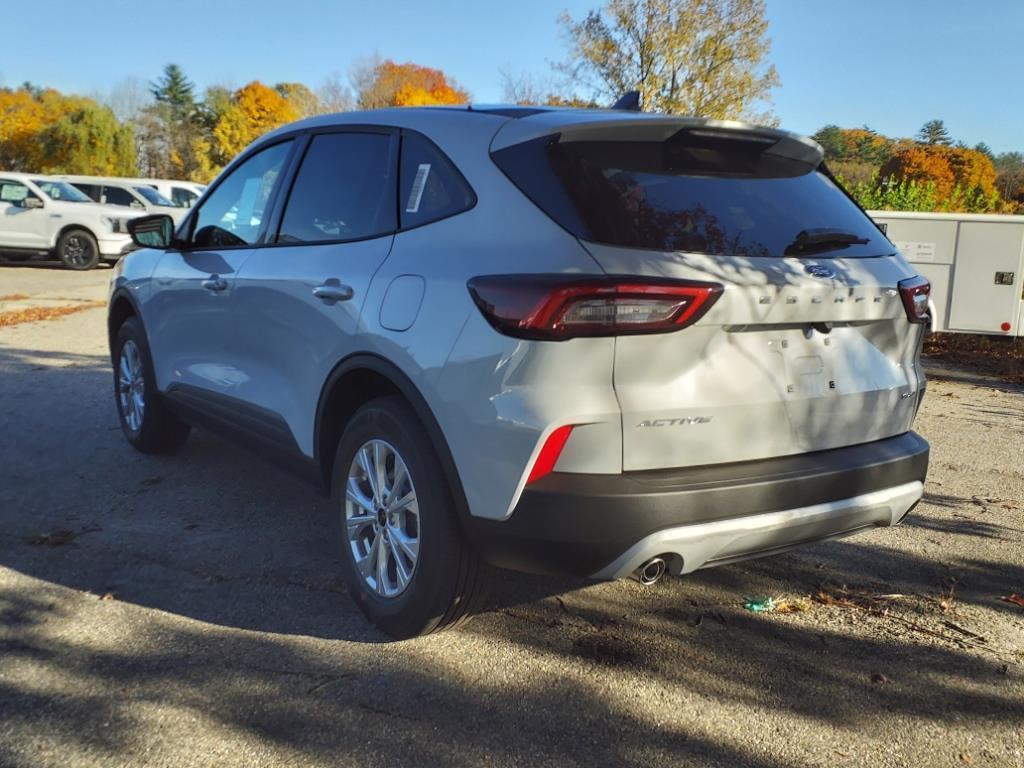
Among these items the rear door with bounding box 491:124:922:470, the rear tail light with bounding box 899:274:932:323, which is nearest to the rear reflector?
the rear door with bounding box 491:124:922:470

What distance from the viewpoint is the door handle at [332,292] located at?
11.1 feet

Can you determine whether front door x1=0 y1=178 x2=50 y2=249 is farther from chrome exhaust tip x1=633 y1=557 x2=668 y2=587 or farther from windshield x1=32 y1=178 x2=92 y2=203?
chrome exhaust tip x1=633 y1=557 x2=668 y2=587

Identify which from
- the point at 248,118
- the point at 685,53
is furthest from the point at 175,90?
the point at 685,53

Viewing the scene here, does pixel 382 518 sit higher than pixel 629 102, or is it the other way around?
pixel 629 102

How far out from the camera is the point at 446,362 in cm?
286

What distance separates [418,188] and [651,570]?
5.04 feet

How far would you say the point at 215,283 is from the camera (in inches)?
175

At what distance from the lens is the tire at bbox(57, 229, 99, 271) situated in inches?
765

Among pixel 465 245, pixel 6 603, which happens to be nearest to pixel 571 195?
pixel 465 245

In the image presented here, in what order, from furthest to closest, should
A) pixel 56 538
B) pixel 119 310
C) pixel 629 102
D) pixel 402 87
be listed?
pixel 402 87 → pixel 119 310 → pixel 56 538 → pixel 629 102

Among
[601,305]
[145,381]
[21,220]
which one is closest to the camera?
[601,305]

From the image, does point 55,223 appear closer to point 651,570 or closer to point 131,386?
point 131,386

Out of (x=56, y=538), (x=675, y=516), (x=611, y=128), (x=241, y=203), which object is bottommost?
(x=56, y=538)

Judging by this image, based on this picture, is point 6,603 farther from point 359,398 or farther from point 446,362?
point 446,362
